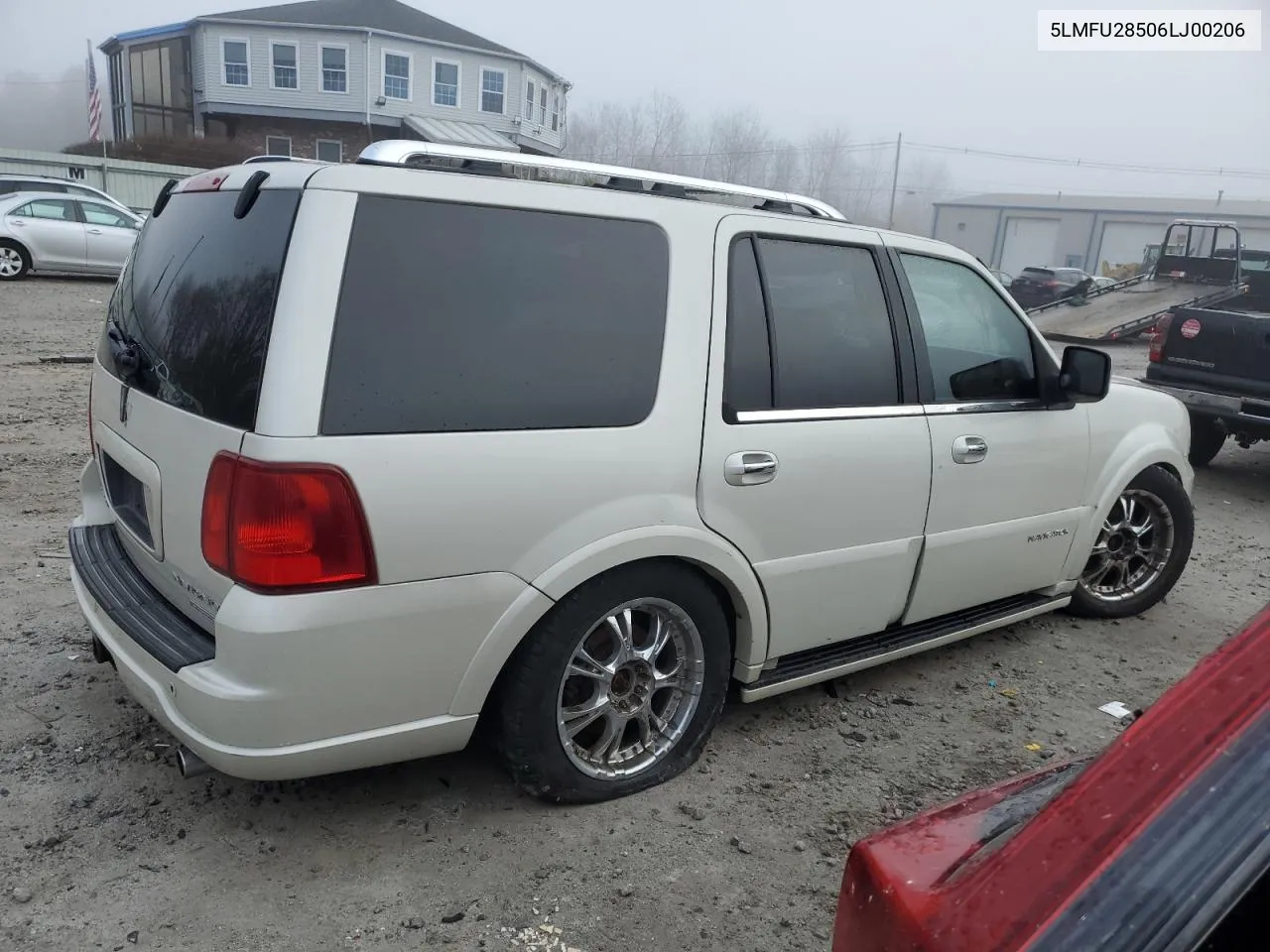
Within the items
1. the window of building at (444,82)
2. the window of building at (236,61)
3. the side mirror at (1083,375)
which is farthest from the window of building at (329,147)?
the side mirror at (1083,375)

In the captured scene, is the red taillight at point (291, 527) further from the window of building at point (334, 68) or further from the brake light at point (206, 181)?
the window of building at point (334, 68)

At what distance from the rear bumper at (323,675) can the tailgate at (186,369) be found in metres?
0.19

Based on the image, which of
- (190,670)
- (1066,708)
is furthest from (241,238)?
(1066,708)

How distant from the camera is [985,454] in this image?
3717mm

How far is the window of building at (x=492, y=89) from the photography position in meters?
37.1

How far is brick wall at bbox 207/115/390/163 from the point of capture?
122ft

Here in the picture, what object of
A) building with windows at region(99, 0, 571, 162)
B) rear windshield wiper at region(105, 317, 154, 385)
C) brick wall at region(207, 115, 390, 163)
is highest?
building with windows at region(99, 0, 571, 162)

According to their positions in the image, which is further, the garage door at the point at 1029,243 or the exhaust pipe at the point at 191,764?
the garage door at the point at 1029,243

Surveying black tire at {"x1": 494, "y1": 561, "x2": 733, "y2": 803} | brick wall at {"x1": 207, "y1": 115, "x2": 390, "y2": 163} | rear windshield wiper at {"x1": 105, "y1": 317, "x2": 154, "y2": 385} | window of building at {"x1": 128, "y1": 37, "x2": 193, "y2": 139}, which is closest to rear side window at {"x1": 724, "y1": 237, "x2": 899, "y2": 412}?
black tire at {"x1": 494, "y1": 561, "x2": 733, "y2": 803}

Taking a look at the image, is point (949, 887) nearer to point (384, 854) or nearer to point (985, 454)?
point (384, 854)

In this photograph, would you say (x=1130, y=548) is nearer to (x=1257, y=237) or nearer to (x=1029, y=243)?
(x=1257, y=237)

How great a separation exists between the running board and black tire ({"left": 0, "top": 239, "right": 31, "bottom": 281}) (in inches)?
604

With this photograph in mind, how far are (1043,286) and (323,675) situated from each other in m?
30.6

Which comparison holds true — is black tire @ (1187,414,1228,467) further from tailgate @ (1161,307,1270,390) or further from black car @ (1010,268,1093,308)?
black car @ (1010,268,1093,308)
